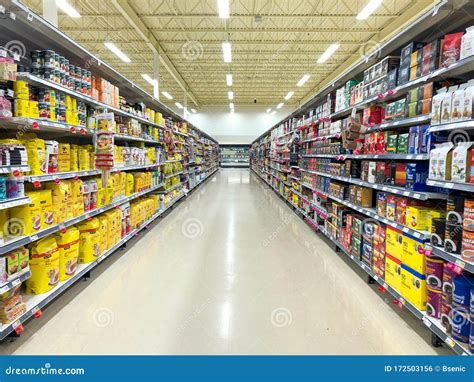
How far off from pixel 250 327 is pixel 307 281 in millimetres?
1252

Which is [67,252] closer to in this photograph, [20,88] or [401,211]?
[20,88]

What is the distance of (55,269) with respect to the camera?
2.92 meters

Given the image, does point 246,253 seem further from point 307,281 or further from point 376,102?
point 376,102

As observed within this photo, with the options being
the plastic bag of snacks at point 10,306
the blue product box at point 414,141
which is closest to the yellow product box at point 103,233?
the plastic bag of snacks at point 10,306

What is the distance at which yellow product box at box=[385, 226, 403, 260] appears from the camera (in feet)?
9.51

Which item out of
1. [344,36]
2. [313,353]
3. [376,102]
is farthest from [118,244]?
[344,36]

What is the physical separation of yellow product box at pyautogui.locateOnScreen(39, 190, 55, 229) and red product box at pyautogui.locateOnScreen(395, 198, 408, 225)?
3.29 meters

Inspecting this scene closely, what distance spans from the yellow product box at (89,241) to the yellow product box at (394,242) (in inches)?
128

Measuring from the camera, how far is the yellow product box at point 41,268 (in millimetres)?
2760

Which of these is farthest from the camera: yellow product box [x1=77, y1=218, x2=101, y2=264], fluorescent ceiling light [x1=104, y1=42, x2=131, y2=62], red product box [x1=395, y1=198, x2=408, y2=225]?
fluorescent ceiling light [x1=104, y1=42, x2=131, y2=62]

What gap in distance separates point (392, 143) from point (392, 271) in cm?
128

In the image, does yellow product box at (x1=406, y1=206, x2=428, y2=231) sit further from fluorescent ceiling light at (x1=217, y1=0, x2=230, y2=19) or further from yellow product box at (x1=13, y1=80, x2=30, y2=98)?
fluorescent ceiling light at (x1=217, y1=0, x2=230, y2=19)

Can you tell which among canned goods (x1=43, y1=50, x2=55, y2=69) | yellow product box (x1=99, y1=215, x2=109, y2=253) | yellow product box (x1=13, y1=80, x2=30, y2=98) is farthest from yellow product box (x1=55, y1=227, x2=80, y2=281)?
canned goods (x1=43, y1=50, x2=55, y2=69)

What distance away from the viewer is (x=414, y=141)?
2.77 meters
